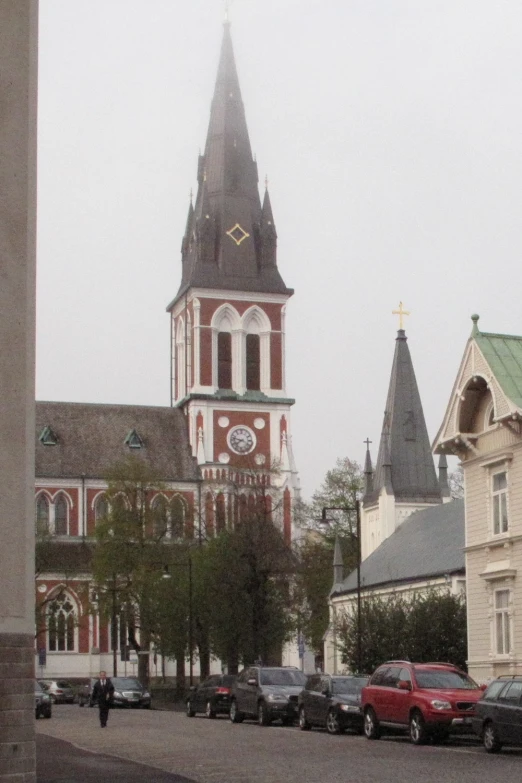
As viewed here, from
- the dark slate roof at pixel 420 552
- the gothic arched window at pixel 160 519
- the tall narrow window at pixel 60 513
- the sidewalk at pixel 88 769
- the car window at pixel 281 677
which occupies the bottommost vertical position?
the sidewalk at pixel 88 769

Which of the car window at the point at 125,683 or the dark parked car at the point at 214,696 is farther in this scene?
the car window at the point at 125,683

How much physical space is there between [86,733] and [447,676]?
1019 cm

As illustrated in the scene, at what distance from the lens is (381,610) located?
4878cm

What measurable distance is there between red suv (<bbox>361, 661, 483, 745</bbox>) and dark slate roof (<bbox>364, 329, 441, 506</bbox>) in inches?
2253

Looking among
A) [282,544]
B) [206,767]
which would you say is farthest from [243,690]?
[282,544]

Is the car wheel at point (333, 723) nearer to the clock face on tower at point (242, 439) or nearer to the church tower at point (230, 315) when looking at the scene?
the church tower at point (230, 315)

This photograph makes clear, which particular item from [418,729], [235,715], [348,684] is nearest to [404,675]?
[418,729]

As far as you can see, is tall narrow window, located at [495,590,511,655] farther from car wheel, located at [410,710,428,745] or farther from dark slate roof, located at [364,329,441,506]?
dark slate roof, located at [364,329,441,506]

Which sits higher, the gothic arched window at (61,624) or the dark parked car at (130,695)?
the gothic arched window at (61,624)

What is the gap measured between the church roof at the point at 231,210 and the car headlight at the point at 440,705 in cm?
7241

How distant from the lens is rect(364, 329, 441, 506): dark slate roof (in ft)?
296

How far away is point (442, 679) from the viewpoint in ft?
103

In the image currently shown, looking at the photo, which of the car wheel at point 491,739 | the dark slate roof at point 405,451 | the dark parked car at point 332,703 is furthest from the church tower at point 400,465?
the car wheel at point 491,739

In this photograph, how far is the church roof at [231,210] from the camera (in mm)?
101625
